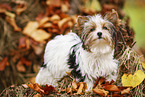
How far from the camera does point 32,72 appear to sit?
240 inches

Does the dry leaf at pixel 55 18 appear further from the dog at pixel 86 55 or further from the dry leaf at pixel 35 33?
the dog at pixel 86 55

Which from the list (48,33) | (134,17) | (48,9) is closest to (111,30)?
(48,33)

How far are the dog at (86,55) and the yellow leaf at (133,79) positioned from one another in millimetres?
243

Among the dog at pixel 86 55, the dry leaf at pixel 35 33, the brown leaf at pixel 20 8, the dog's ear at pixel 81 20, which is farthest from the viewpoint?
the brown leaf at pixel 20 8

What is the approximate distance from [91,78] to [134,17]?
11872 mm

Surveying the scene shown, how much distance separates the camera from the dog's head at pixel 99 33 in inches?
132

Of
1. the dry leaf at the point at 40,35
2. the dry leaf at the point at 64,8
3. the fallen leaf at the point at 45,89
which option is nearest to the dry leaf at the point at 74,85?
the fallen leaf at the point at 45,89

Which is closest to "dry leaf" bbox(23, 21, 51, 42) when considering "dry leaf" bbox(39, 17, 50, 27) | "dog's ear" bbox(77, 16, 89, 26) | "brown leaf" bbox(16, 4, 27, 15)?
"dry leaf" bbox(39, 17, 50, 27)

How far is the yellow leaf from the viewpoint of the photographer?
3.40 meters

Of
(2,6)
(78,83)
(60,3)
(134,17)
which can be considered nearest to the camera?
(78,83)

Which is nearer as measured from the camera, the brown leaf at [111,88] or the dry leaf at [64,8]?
the brown leaf at [111,88]

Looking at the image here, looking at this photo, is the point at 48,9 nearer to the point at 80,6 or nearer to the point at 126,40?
the point at 80,6

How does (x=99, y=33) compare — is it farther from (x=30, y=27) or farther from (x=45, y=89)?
(x=30, y=27)

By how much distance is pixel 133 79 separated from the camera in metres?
3.43
